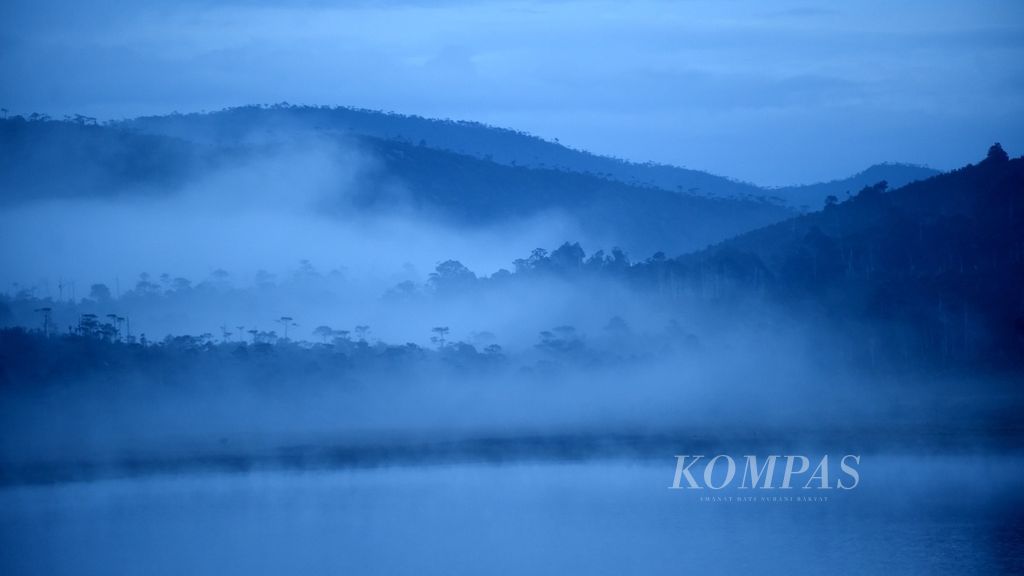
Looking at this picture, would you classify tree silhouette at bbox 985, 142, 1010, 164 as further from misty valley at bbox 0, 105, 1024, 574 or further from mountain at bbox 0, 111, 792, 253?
mountain at bbox 0, 111, 792, 253

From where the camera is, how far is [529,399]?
45656 millimetres

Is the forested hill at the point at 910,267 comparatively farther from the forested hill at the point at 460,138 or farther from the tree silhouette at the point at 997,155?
the forested hill at the point at 460,138

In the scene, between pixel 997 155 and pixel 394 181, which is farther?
pixel 394 181

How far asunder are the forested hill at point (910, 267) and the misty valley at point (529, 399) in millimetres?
132

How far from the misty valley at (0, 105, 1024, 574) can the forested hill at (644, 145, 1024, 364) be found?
Result: 0.13 m

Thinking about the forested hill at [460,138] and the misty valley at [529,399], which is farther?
the forested hill at [460,138]

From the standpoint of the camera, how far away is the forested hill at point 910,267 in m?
44.9

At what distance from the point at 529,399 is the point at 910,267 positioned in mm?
16680

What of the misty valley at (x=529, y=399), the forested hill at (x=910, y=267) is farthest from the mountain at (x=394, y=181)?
the forested hill at (x=910, y=267)

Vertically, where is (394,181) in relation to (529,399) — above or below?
above

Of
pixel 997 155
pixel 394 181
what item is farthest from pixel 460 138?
pixel 997 155

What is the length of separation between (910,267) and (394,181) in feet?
153

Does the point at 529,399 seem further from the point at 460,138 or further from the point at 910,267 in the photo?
the point at 460,138

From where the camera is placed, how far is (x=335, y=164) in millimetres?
90125
